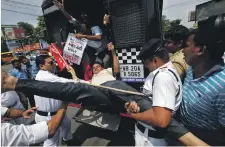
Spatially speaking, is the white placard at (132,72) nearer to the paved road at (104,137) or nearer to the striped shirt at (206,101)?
the paved road at (104,137)

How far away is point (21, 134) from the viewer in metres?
1.42

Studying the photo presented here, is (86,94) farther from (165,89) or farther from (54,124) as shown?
(165,89)

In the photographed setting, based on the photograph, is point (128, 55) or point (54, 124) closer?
Result: point (54, 124)

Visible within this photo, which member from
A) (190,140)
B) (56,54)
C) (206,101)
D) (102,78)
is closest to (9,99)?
(56,54)

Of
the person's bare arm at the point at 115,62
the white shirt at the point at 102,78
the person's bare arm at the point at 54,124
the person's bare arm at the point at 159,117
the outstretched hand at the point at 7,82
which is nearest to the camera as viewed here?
the person's bare arm at the point at 159,117

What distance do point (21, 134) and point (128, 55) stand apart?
5.91 feet

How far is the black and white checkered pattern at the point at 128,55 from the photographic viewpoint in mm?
2701

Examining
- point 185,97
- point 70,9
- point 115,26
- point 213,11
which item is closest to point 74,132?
point 115,26

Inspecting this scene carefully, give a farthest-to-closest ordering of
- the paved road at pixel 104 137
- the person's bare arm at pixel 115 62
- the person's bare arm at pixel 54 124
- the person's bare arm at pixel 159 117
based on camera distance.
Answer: the paved road at pixel 104 137
the person's bare arm at pixel 115 62
the person's bare arm at pixel 54 124
the person's bare arm at pixel 159 117

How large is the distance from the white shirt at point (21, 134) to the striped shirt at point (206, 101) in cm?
123

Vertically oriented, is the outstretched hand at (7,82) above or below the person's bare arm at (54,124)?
above

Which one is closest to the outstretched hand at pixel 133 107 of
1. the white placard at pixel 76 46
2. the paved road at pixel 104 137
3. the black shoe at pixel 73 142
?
the paved road at pixel 104 137

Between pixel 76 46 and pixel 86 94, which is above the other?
pixel 76 46

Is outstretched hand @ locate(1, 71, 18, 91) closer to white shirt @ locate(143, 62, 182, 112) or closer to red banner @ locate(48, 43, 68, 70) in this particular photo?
white shirt @ locate(143, 62, 182, 112)
